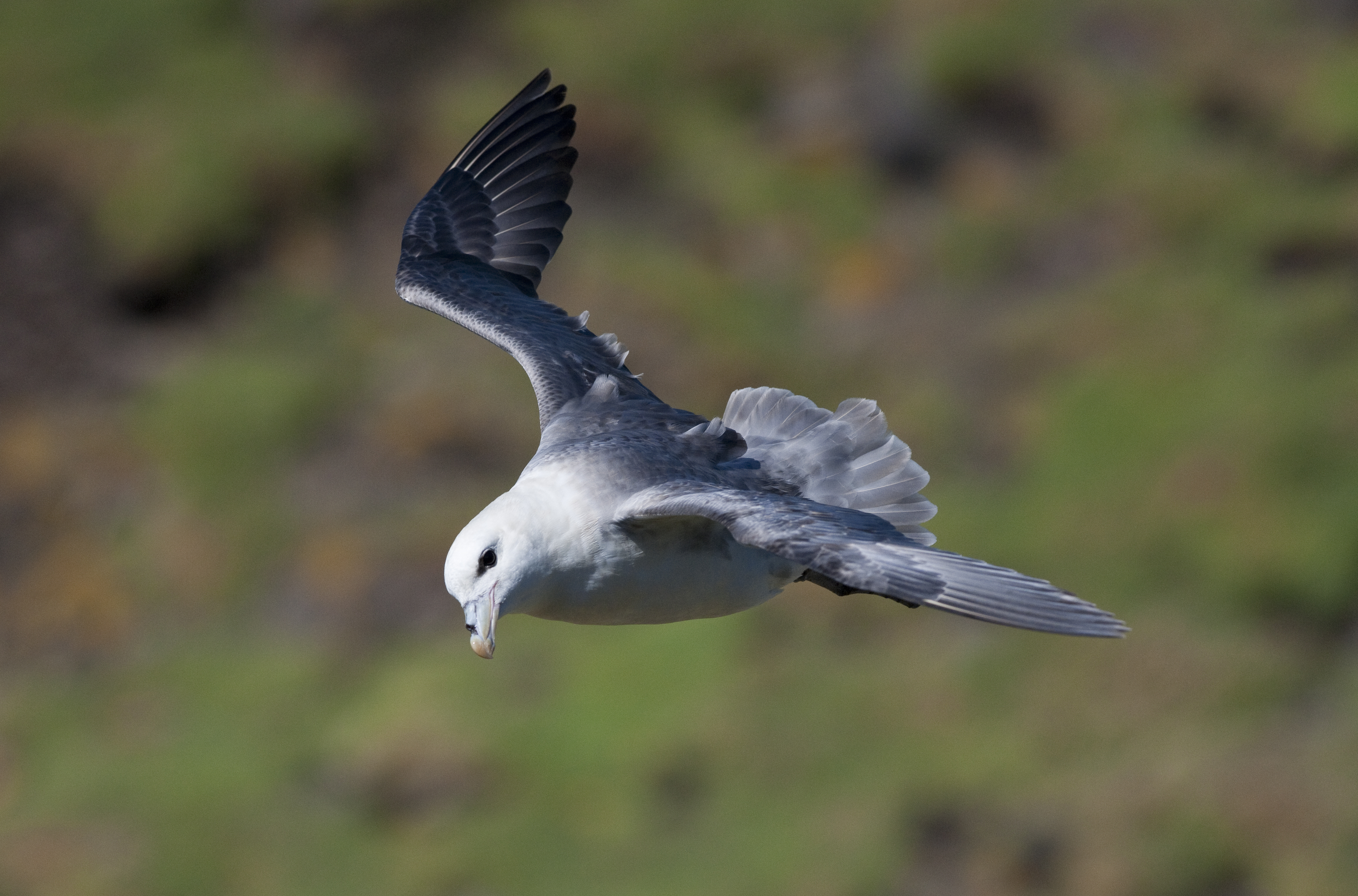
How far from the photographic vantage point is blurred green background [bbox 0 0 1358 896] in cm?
1436

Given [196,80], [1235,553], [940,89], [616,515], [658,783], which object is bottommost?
[616,515]

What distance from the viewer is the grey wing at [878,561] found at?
5.77 meters

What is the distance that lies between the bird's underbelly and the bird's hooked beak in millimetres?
470

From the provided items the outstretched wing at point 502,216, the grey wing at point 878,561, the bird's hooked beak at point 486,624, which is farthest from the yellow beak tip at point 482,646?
the outstretched wing at point 502,216

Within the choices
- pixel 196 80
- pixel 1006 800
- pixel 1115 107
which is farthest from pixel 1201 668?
pixel 196 80

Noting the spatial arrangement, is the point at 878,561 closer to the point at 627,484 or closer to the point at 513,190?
the point at 627,484

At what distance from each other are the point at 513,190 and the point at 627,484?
114 inches

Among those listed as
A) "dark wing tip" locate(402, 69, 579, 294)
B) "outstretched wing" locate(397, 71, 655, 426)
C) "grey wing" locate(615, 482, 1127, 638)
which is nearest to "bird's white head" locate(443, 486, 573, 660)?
"grey wing" locate(615, 482, 1127, 638)

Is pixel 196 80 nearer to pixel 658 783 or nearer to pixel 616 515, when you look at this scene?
pixel 658 783

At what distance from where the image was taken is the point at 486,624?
20.5 ft

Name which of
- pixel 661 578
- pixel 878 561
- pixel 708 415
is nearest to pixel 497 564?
pixel 661 578

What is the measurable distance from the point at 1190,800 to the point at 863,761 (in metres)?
2.44

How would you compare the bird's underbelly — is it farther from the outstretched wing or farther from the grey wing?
the outstretched wing

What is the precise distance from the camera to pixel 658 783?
15.1 m
